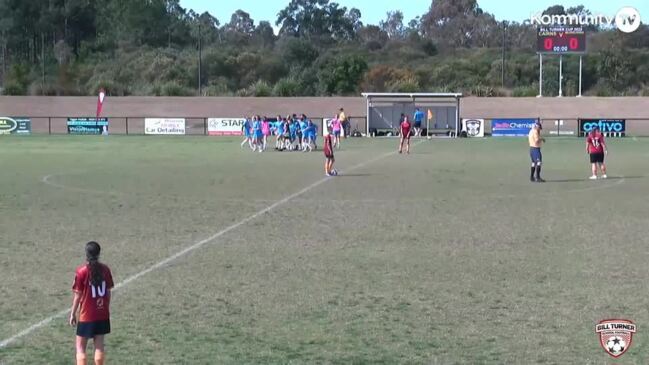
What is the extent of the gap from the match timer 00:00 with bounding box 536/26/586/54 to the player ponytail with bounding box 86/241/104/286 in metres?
57.7

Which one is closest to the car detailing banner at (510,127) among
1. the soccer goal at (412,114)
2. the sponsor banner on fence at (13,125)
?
the soccer goal at (412,114)

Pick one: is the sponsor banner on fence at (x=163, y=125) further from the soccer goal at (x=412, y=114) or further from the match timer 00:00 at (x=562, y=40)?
the match timer 00:00 at (x=562, y=40)

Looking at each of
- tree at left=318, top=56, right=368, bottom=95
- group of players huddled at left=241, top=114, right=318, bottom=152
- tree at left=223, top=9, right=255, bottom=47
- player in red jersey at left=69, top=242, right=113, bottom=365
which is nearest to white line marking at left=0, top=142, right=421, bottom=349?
player in red jersey at left=69, top=242, right=113, bottom=365

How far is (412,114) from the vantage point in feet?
192

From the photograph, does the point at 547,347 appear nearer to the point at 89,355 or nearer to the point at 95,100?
the point at 89,355

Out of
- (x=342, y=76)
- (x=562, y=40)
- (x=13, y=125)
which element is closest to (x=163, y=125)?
(x=13, y=125)

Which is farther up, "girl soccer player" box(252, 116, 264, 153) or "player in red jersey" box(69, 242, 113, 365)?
"girl soccer player" box(252, 116, 264, 153)

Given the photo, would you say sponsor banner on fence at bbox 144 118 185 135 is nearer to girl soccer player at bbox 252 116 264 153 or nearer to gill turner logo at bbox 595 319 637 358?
girl soccer player at bbox 252 116 264 153

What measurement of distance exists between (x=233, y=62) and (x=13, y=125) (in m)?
35.2

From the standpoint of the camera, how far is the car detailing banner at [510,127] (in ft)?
189

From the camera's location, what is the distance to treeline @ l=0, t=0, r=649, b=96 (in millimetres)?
80812

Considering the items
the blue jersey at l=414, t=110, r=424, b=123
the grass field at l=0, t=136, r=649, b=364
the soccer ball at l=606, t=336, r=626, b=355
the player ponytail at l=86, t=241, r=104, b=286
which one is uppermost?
the blue jersey at l=414, t=110, r=424, b=123

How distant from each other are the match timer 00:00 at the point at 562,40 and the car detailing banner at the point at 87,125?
1125 inches

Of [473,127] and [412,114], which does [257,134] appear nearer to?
[412,114]
